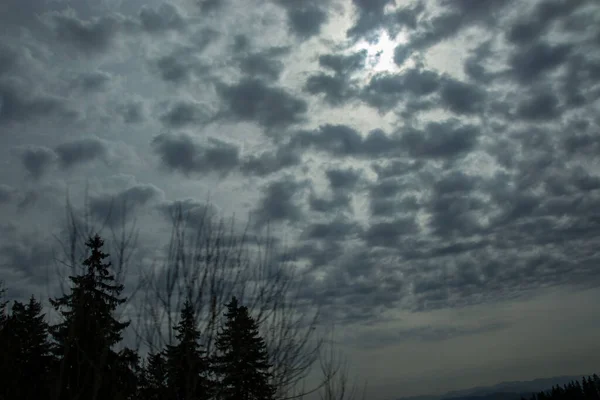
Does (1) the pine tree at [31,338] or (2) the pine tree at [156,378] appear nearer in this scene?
(2) the pine tree at [156,378]

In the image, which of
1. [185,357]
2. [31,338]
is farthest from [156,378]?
[31,338]

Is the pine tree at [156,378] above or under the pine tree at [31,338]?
under

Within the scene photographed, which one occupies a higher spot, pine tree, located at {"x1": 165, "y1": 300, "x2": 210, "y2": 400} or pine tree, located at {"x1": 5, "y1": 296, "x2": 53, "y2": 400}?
pine tree, located at {"x1": 5, "y1": 296, "x2": 53, "y2": 400}

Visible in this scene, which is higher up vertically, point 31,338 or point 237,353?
point 31,338

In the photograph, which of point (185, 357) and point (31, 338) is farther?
point (31, 338)

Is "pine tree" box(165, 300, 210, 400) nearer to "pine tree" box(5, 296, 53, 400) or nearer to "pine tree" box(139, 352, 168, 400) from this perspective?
"pine tree" box(139, 352, 168, 400)

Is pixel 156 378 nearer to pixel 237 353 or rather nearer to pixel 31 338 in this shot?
pixel 237 353

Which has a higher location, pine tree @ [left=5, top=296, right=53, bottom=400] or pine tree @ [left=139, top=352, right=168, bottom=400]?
pine tree @ [left=5, top=296, right=53, bottom=400]

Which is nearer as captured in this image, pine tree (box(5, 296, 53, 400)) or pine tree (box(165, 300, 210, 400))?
pine tree (box(165, 300, 210, 400))

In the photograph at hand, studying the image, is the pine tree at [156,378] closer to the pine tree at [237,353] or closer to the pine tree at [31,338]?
the pine tree at [237,353]

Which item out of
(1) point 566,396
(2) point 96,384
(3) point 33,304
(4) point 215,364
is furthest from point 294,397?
(1) point 566,396

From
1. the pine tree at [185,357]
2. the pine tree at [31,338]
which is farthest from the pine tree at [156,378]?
the pine tree at [31,338]

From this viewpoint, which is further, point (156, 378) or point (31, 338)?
point (31, 338)

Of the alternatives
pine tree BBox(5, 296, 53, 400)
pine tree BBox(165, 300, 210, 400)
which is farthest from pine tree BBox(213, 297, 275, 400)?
pine tree BBox(5, 296, 53, 400)
